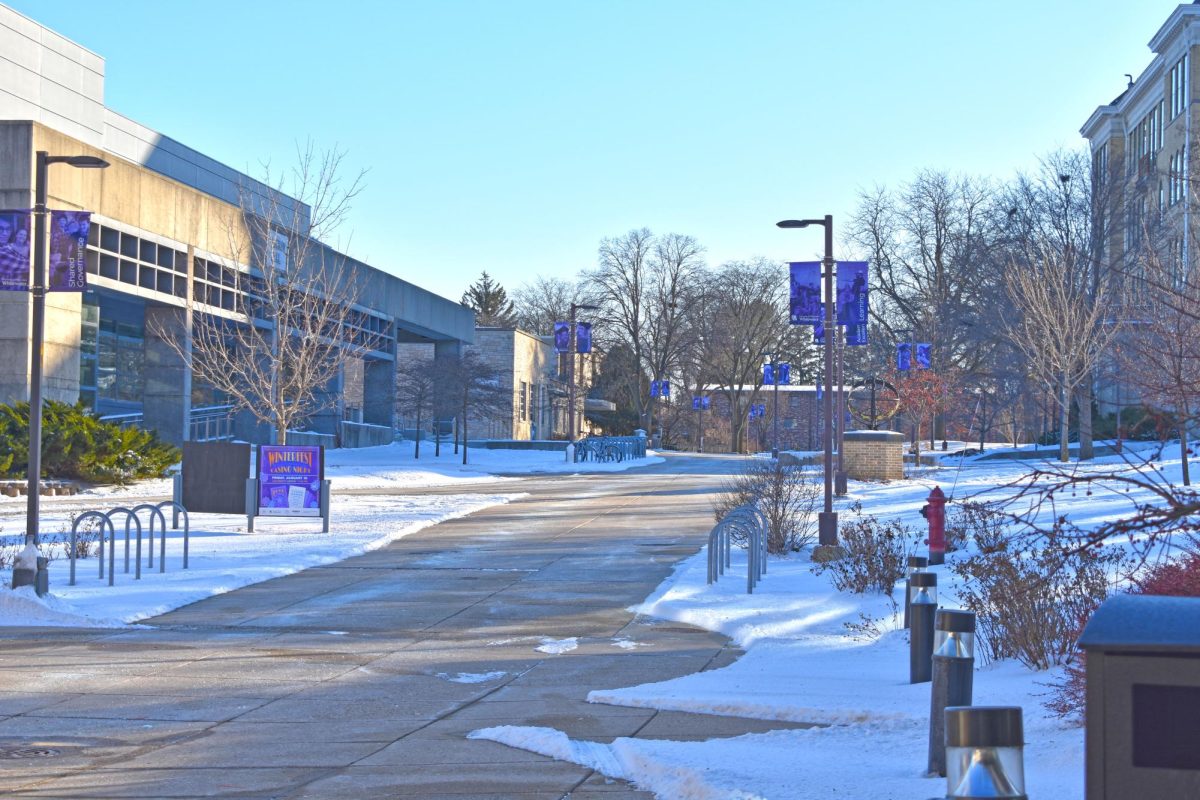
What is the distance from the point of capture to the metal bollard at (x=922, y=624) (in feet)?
29.9

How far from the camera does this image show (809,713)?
350 inches

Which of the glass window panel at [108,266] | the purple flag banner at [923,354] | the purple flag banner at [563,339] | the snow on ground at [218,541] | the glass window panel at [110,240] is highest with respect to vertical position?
the glass window panel at [110,240]

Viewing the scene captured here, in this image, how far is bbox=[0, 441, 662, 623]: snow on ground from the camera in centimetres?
1493

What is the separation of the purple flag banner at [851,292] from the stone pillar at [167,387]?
2486cm

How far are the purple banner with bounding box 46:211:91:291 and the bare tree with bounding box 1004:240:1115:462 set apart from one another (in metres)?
27.2

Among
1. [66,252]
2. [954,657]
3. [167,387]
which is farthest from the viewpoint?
[167,387]

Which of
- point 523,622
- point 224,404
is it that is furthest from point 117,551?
point 224,404

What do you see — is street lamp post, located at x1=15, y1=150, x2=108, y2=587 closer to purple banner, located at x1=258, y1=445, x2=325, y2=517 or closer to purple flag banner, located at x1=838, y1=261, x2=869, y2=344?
purple banner, located at x1=258, y1=445, x2=325, y2=517

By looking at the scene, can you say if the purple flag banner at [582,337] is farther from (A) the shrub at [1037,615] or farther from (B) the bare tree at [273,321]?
(A) the shrub at [1037,615]

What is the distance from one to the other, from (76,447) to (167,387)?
1042cm

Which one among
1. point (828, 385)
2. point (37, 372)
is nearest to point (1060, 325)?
point (828, 385)

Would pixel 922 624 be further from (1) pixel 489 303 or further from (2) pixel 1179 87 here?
(1) pixel 489 303

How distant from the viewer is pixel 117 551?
2123 cm

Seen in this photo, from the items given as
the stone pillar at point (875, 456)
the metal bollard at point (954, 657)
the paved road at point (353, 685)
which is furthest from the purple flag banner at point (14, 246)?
the stone pillar at point (875, 456)
